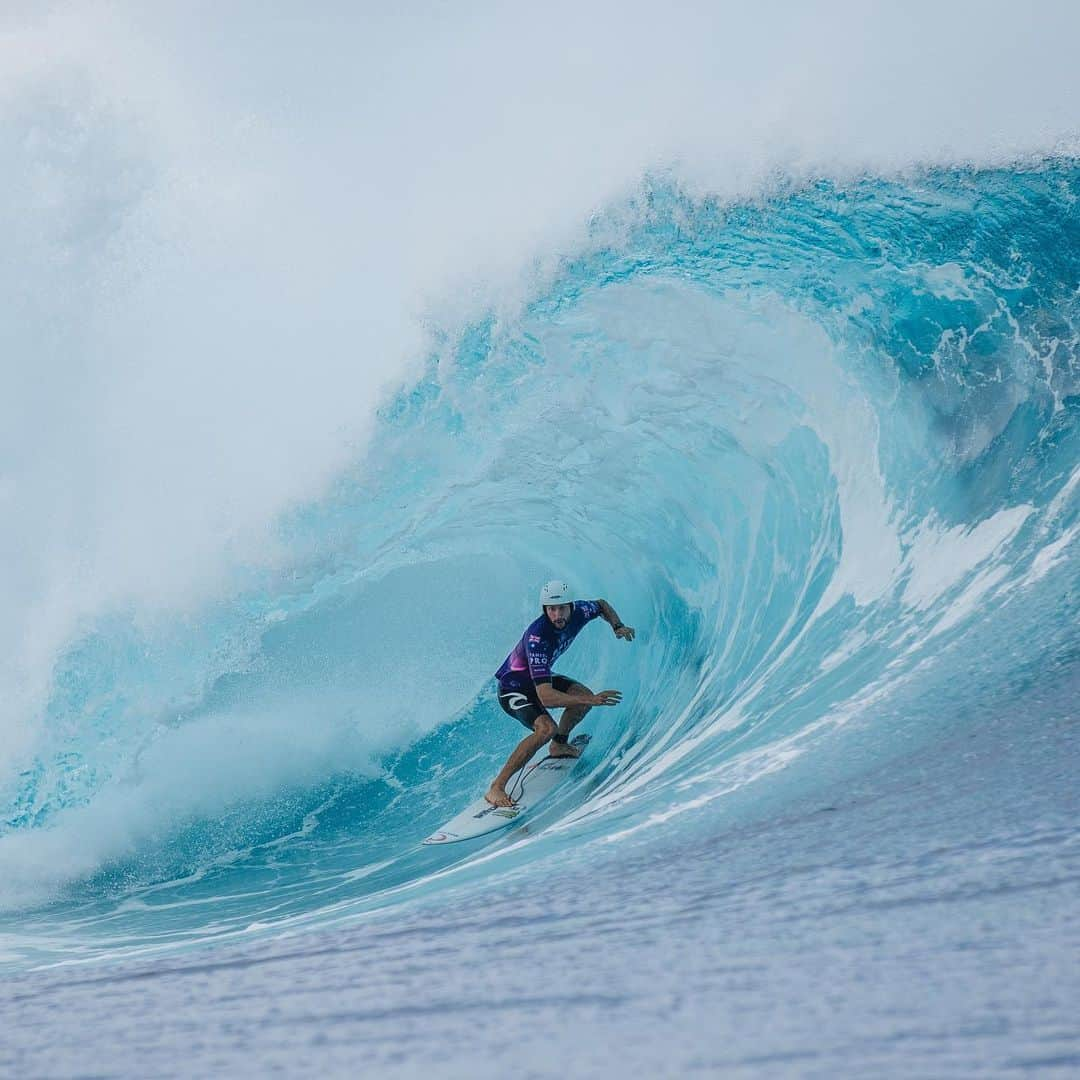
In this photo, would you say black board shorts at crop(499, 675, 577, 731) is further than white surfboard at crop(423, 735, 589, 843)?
Yes

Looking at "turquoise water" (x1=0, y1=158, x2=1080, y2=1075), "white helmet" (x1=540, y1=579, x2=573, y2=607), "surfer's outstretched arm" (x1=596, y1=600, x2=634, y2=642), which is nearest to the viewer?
"turquoise water" (x1=0, y1=158, x2=1080, y2=1075)

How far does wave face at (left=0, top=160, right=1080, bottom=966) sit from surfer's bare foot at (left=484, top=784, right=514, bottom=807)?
43 centimetres

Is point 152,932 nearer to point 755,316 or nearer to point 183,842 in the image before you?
point 183,842

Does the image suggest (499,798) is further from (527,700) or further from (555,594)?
(555,594)

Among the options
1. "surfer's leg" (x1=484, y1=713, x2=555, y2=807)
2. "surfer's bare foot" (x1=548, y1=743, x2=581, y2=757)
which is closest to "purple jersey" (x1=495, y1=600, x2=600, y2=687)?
"surfer's leg" (x1=484, y1=713, x2=555, y2=807)

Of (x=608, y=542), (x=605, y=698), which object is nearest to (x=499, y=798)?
(x=605, y=698)

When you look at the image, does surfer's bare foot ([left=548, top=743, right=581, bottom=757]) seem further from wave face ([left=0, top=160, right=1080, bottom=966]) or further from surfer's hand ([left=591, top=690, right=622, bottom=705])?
surfer's hand ([left=591, top=690, right=622, bottom=705])

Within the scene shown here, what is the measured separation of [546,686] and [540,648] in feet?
0.77

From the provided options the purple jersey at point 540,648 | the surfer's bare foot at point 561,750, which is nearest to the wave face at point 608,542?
the surfer's bare foot at point 561,750

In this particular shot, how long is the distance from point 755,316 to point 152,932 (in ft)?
16.5

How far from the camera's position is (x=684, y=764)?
5.11 metres

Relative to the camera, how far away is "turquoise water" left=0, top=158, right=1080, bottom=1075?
264 cm

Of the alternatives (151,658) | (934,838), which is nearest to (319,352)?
(151,658)

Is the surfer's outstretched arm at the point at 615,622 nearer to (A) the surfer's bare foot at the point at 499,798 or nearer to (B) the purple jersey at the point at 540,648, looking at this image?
(B) the purple jersey at the point at 540,648
